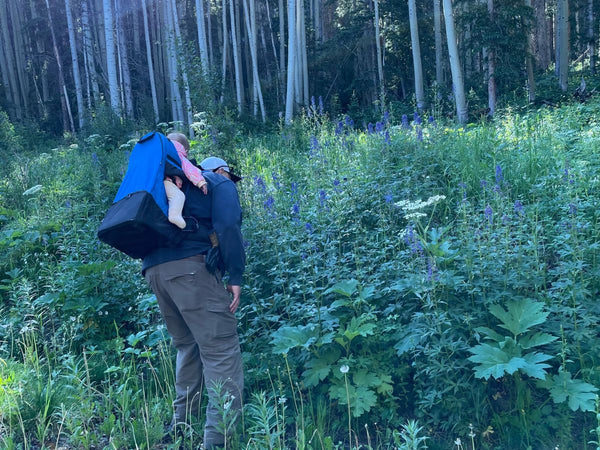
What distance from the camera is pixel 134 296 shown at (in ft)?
17.4

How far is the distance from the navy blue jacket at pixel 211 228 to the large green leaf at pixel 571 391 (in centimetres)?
209

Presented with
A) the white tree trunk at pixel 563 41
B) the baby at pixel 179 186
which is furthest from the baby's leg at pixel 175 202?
the white tree trunk at pixel 563 41

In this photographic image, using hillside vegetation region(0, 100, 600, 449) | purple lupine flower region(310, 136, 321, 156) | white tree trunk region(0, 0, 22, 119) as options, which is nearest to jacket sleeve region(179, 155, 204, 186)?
hillside vegetation region(0, 100, 600, 449)

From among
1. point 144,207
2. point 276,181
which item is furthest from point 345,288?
point 276,181

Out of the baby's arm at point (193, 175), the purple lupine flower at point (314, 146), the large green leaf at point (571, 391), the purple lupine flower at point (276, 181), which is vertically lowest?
the large green leaf at point (571, 391)

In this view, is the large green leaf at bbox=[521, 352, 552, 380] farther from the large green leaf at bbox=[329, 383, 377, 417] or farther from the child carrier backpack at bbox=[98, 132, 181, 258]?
the child carrier backpack at bbox=[98, 132, 181, 258]

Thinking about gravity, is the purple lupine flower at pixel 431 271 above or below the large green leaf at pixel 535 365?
above

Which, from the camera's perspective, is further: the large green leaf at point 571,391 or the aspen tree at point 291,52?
the aspen tree at point 291,52

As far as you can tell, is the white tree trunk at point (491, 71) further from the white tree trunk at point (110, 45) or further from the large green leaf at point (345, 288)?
the white tree trunk at point (110, 45)

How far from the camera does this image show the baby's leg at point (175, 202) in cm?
318

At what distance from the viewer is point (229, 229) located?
10.9ft

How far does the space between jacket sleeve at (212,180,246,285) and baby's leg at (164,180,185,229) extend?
0.23m

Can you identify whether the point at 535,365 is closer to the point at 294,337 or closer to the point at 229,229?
the point at 294,337

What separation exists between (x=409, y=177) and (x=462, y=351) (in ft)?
7.29
